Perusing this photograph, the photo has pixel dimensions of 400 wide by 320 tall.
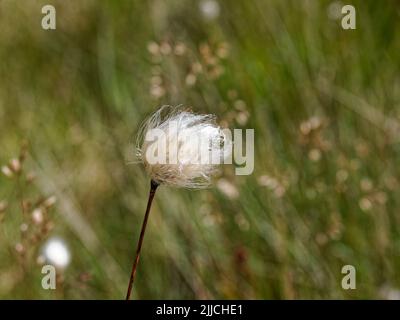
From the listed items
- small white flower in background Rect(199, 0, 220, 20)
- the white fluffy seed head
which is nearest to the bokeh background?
small white flower in background Rect(199, 0, 220, 20)

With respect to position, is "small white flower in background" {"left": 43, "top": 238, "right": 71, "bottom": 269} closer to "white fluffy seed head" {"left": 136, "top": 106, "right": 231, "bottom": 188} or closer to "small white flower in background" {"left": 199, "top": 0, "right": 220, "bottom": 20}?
"white fluffy seed head" {"left": 136, "top": 106, "right": 231, "bottom": 188}

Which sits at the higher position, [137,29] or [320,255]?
[137,29]

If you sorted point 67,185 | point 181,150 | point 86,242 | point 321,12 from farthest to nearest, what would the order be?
1. point 321,12
2. point 67,185
3. point 86,242
4. point 181,150

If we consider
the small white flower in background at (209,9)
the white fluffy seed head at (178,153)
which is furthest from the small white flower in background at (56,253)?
the small white flower in background at (209,9)

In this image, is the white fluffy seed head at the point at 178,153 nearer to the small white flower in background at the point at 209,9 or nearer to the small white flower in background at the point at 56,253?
the small white flower in background at the point at 56,253

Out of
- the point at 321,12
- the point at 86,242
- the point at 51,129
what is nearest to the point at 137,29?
the point at 51,129

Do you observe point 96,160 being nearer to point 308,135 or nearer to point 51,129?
point 51,129
